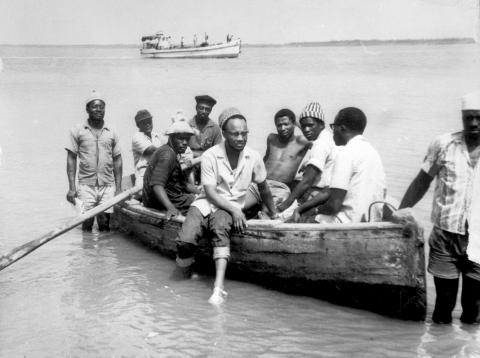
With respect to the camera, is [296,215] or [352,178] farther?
[296,215]

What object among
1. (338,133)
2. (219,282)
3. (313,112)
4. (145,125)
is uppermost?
(313,112)

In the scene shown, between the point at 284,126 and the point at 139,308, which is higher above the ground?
the point at 284,126

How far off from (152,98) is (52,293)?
64.8 feet

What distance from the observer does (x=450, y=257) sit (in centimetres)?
443

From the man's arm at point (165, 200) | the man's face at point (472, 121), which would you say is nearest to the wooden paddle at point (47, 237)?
the man's arm at point (165, 200)

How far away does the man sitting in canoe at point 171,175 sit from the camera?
6.08m

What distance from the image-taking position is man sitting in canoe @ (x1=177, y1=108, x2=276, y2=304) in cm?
534

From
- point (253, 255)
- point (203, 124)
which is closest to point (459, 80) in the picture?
point (203, 124)

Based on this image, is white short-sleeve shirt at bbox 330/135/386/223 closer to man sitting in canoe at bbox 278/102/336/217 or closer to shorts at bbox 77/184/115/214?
→ man sitting in canoe at bbox 278/102/336/217

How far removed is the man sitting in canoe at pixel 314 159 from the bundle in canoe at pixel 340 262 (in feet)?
2.57

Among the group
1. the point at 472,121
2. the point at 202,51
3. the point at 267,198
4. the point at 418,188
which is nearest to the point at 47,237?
the point at 267,198

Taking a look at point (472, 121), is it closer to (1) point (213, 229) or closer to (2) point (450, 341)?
(2) point (450, 341)

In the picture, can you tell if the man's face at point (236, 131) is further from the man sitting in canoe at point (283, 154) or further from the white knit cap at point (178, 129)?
the man sitting in canoe at point (283, 154)

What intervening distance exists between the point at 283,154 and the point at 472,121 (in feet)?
8.86
